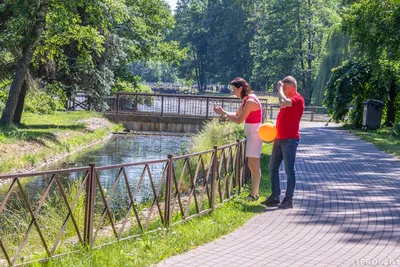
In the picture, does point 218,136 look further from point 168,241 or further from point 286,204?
point 168,241

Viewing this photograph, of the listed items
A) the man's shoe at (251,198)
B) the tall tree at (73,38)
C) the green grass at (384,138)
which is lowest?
the green grass at (384,138)

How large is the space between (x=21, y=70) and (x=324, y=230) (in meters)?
21.0

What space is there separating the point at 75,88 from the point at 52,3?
9.02 meters

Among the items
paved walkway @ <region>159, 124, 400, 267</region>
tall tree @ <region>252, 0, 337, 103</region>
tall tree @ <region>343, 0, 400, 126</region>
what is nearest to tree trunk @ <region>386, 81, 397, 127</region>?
tall tree @ <region>343, 0, 400, 126</region>

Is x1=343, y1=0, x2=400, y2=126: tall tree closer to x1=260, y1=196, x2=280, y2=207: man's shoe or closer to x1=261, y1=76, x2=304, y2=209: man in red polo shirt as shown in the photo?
x1=261, y1=76, x2=304, y2=209: man in red polo shirt

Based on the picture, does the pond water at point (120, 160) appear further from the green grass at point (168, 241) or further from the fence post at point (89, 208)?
the fence post at point (89, 208)

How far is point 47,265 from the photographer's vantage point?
7.38 m

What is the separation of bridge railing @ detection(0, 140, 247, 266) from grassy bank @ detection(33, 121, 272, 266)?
0.15m

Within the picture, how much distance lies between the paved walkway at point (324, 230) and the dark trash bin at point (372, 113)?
18.1m

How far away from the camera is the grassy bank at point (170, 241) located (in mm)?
7680

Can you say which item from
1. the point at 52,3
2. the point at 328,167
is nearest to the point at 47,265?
the point at 328,167

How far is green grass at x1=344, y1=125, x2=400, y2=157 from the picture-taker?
2414 centimetres

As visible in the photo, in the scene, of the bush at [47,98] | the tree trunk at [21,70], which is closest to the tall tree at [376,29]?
the tree trunk at [21,70]

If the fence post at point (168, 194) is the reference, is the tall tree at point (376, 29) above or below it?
above
